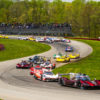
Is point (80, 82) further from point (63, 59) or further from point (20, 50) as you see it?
point (20, 50)

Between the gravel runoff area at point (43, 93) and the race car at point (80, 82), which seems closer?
the gravel runoff area at point (43, 93)

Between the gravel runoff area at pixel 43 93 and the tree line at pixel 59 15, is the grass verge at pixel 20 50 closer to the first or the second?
the gravel runoff area at pixel 43 93

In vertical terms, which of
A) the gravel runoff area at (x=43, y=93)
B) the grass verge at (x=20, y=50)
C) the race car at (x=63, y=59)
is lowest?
the grass verge at (x=20, y=50)

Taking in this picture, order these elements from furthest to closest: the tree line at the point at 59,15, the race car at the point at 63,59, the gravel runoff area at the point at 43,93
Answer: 1. the tree line at the point at 59,15
2. the race car at the point at 63,59
3. the gravel runoff area at the point at 43,93

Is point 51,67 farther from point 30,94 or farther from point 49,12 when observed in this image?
point 49,12

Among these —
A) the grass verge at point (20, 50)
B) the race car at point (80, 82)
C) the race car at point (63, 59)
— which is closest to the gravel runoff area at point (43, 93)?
the race car at point (80, 82)

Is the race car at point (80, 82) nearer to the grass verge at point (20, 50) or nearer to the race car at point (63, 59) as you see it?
the race car at point (63, 59)

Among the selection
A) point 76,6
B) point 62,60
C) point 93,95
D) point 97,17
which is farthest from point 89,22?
point 93,95

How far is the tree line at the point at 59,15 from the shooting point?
12975 cm

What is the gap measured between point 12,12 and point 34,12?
41.1 feet

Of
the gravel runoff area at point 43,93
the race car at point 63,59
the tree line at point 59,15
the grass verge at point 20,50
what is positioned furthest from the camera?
the tree line at point 59,15

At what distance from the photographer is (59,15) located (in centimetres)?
15200

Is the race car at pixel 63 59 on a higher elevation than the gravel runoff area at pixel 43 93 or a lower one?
lower

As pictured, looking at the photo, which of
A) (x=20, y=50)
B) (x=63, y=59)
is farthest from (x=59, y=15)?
(x=63, y=59)
